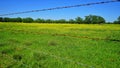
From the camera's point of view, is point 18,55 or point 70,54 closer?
point 18,55

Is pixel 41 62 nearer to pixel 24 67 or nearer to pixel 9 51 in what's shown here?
pixel 24 67

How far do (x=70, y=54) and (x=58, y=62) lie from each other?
76.6 inches

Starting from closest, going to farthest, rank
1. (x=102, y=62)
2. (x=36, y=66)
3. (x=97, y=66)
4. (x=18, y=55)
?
(x=36, y=66) → (x=97, y=66) → (x=102, y=62) → (x=18, y=55)

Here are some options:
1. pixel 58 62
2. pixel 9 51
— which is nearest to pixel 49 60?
pixel 58 62

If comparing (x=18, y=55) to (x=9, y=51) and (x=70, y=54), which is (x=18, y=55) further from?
(x=70, y=54)

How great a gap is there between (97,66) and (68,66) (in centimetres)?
130

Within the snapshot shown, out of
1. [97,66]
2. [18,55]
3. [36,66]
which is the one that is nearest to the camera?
[36,66]

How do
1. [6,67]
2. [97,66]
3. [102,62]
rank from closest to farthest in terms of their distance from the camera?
[6,67] → [97,66] → [102,62]

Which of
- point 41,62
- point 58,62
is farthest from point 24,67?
point 58,62

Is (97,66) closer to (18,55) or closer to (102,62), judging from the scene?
(102,62)

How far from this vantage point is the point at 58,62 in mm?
Answer: 7723

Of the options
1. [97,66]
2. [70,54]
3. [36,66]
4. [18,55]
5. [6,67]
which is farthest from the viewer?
[70,54]

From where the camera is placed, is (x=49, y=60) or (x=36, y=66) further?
(x=49, y=60)

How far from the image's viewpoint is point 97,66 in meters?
7.58
